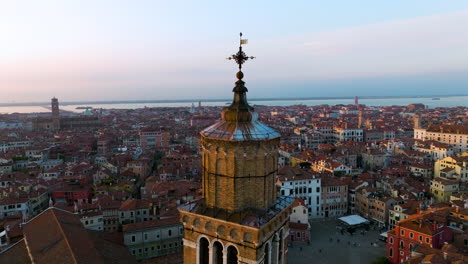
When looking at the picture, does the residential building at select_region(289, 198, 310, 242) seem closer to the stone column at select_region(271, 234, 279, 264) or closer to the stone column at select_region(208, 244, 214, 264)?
the stone column at select_region(271, 234, 279, 264)

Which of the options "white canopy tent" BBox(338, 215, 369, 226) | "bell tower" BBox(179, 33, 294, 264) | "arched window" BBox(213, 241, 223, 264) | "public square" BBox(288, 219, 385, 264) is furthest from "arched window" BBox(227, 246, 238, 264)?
"white canopy tent" BBox(338, 215, 369, 226)

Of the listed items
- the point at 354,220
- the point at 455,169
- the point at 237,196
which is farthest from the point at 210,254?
the point at 455,169

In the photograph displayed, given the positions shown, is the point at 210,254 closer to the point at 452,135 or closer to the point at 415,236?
the point at 415,236

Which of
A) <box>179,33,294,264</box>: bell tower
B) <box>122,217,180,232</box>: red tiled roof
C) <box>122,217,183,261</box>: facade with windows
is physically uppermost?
<box>179,33,294,264</box>: bell tower

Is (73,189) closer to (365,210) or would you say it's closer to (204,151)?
(365,210)

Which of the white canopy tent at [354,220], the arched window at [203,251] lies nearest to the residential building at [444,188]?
A: the white canopy tent at [354,220]

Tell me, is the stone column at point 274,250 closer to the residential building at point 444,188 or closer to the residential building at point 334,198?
the residential building at point 334,198
